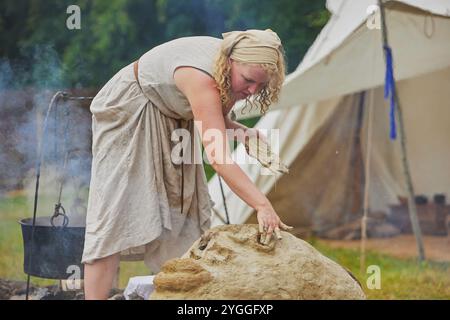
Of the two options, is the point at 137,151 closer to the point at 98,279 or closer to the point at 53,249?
the point at 98,279

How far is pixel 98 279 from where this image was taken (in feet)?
8.98

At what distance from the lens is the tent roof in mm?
4715

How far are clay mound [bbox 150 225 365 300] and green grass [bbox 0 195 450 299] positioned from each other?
1643 mm

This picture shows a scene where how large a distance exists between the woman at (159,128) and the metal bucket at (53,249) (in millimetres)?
523

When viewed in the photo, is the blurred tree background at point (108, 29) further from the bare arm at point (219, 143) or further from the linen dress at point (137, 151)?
A: the bare arm at point (219, 143)

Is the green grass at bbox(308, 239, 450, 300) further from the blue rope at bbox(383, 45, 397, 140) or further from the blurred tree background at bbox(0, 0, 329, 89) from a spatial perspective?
the blurred tree background at bbox(0, 0, 329, 89)

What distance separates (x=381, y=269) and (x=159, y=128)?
256cm

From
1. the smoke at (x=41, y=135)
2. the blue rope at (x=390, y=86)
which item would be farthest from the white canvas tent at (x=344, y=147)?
the smoke at (x=41, y=135)

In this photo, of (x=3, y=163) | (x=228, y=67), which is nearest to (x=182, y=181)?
(x=228, y=67)

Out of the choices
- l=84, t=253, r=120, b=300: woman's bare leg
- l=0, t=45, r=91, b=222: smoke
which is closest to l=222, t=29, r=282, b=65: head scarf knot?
l=84, t=253, r=120, b=300: woman's bare leg

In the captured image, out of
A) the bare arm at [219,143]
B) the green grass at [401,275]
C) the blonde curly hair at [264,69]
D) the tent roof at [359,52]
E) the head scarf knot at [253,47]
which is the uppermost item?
the tent roof at [359,52]

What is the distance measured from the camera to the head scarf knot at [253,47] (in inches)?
100
